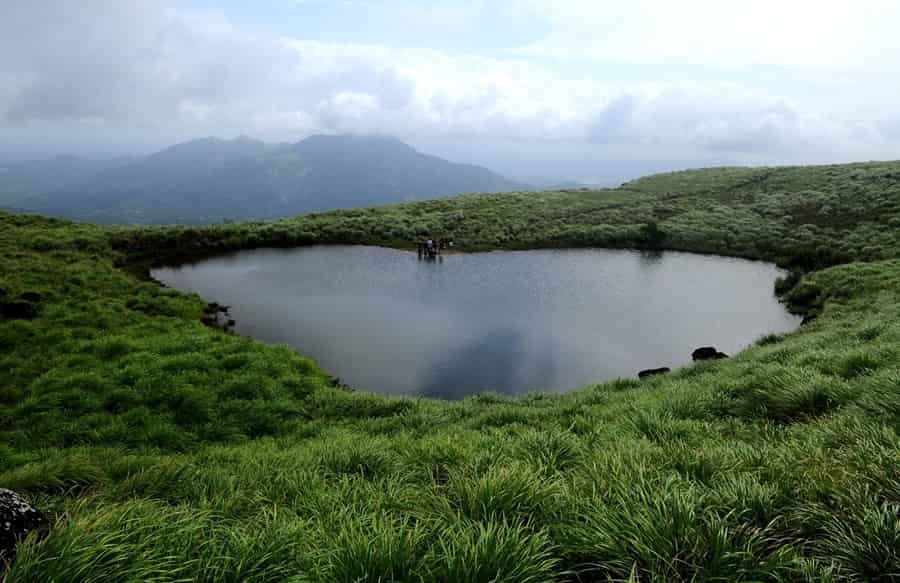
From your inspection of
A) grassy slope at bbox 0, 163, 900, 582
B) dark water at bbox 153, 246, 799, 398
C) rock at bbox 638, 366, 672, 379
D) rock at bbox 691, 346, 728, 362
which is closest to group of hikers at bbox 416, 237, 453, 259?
dark water at bbox 153, 246, 799, 398

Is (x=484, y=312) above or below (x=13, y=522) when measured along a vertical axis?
below

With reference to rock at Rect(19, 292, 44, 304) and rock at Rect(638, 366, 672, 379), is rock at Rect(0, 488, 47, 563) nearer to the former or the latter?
rock at Rect(638, 366, 672, 379)

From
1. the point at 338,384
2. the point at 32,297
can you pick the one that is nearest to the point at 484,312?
the point at 338,384

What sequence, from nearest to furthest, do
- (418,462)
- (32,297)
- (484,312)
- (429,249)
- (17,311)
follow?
(418,462)
(17,311)
(32,297)
(484,312)
(429,249)

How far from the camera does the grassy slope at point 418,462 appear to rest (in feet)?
11.9

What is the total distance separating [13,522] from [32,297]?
2232 cm

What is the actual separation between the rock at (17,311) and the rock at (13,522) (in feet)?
63.5

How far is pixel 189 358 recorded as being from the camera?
1489 centimetres

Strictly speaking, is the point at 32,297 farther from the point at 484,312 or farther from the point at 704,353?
the point at 704,353

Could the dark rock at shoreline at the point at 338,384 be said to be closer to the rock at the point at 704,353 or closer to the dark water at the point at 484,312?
the dark water at the point at 484,312

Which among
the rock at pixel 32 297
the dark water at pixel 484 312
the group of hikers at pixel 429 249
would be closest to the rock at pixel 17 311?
the rock at pixel 32 297

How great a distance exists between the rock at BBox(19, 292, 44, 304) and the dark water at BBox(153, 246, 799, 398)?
714 cm

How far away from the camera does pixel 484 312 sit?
24922mm

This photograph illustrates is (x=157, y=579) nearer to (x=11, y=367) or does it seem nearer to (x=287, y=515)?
(x=287, y=515)
